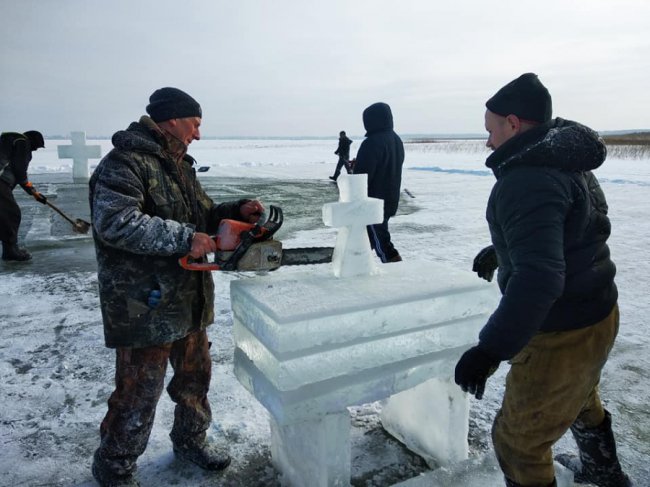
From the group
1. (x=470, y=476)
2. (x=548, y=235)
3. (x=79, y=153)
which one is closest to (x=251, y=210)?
(x=548, y=235)

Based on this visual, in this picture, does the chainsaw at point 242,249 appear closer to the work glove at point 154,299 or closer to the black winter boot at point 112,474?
the work glove at point 154,299

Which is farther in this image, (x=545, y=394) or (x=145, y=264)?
(x=145, y=264)

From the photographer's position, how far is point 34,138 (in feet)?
19.9

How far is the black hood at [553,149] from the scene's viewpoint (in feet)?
5.41

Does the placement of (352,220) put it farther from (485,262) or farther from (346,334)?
(485,262)

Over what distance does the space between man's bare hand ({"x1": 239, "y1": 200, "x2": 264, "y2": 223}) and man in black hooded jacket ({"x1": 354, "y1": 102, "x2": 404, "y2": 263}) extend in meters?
2.89

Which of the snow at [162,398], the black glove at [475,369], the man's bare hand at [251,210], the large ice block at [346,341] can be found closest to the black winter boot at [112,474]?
the snow at [162,398]

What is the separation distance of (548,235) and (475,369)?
1.63 feet

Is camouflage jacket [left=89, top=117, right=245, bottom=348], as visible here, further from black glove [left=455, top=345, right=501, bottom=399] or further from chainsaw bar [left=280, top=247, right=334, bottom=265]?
black glove [left=455, top=345, right=501, bottom=399]

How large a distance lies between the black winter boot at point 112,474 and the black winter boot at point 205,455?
28 cm

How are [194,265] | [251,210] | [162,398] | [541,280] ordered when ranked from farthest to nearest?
[162,398], [251,210], [194,265], [541,280]

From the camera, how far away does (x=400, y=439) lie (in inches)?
103

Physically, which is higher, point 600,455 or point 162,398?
point 600,455

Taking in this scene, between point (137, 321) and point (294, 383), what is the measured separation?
78 cm
